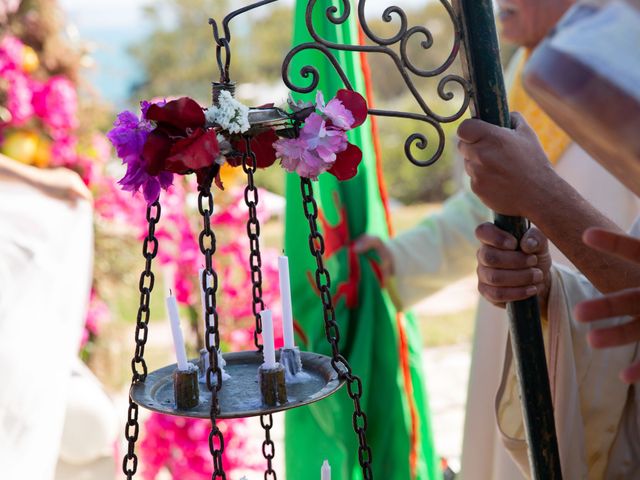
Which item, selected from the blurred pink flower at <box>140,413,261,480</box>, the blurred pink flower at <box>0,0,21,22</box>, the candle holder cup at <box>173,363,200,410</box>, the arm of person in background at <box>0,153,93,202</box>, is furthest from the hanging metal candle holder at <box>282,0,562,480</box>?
the blurred pink flower at <box>0,0,21,22</box>

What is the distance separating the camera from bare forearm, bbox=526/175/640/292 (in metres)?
1.26

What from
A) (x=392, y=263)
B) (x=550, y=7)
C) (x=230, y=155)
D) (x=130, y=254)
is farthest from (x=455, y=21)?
(x=130, y=254)

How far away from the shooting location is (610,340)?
0.96 metres

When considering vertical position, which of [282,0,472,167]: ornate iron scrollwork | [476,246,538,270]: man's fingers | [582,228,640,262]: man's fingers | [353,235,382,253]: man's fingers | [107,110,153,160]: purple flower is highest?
[282,0,472,167]: ornate iron scrollwork

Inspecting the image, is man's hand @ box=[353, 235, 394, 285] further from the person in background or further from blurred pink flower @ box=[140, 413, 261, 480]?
blurred pink flower @ box=[140, 413, 261, 480]

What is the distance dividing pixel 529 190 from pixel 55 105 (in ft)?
7.65

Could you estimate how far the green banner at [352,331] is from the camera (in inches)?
87.2

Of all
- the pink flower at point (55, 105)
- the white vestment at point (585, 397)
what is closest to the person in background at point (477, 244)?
the white vestment at point (585, 397)

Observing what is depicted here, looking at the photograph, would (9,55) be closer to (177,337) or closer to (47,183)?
(47,183)

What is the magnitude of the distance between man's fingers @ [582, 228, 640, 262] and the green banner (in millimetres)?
1298

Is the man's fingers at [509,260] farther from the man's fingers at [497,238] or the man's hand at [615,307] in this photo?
the man's hand at [615,307]

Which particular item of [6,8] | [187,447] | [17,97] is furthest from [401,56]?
[6,8]

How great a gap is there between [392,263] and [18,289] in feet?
3.38

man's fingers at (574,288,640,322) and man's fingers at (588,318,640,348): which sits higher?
man's fingers at (574,288,640,322)
